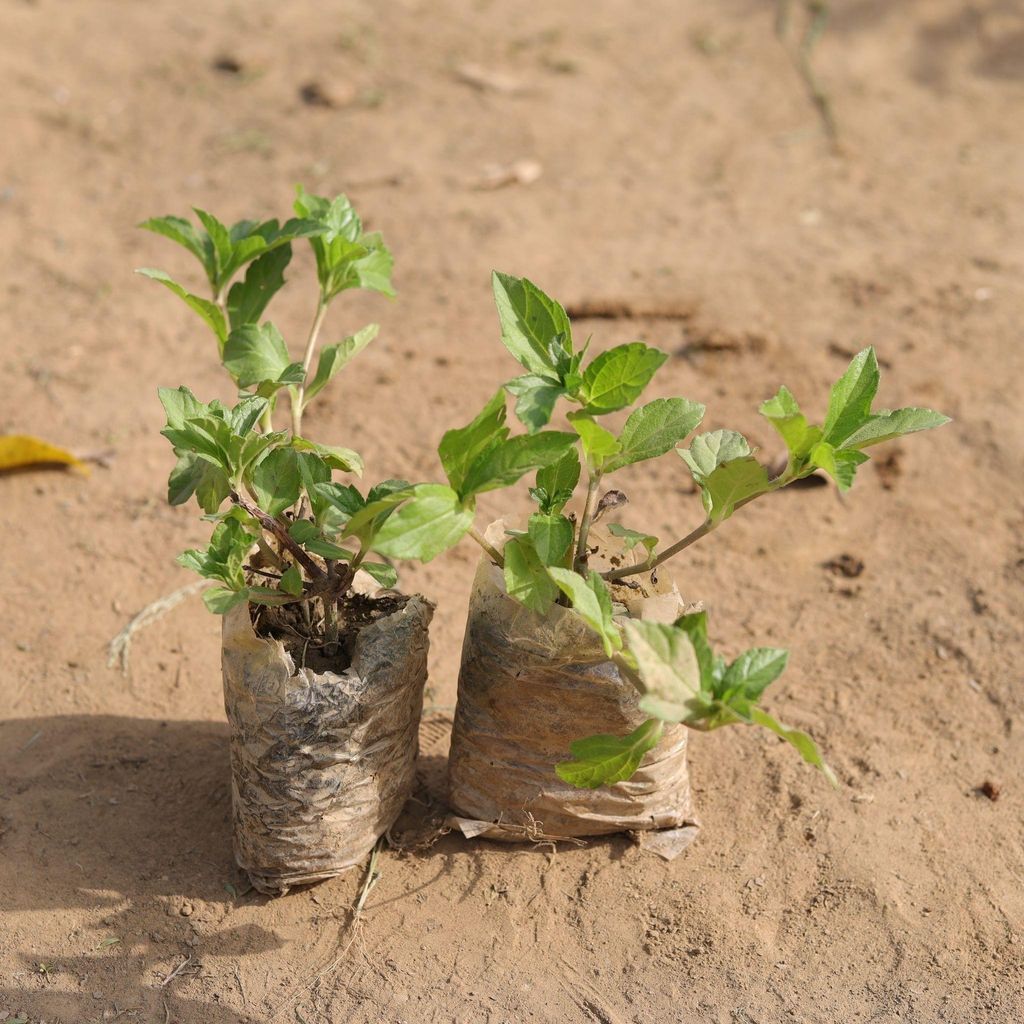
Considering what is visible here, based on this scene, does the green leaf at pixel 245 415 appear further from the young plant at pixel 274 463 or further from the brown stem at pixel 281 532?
the brown stem at pixel 281 532

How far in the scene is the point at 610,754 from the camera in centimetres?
191

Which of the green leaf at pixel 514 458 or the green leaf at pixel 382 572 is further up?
the green leaf at pixel 514 458

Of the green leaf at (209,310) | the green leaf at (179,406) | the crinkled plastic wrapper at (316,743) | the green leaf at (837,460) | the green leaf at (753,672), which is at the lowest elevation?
the crinkled plastic wrapper at (316,743)

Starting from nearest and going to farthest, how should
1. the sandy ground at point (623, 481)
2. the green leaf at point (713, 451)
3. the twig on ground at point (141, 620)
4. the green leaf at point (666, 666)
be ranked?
the green leaf at point (666, 666)
the green leaf at point (713, 451)
the sandy ground at point (623, 481)
the twig on ground at point (141, 620)

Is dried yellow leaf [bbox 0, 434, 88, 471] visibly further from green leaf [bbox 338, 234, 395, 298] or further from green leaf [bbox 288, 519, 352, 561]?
green leaf [bbox 288, 519, 352, 561]

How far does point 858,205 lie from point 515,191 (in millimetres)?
1394

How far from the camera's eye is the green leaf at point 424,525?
178 centimetres

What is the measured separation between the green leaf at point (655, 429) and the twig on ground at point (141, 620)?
1.46 m

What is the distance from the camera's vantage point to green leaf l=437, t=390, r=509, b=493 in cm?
192

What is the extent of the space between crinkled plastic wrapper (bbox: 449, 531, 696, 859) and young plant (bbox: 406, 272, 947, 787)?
90mm

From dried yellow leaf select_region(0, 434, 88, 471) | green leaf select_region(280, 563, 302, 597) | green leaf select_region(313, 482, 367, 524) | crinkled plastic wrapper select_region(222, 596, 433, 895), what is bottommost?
dried yellow leaf select_region(0, 434, 88, 471)

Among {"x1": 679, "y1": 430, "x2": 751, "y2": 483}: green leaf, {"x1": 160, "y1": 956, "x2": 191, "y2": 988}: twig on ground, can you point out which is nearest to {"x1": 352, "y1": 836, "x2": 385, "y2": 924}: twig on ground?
{"x1": 160, "y1": 956, "x2": 191, "y2": 988}: twig on ground

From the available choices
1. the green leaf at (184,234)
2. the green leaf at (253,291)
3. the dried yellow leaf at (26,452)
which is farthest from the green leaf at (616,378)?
the dried yellow leaf at (26,452)

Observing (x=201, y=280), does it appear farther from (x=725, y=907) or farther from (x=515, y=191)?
(x=725, y=907)
